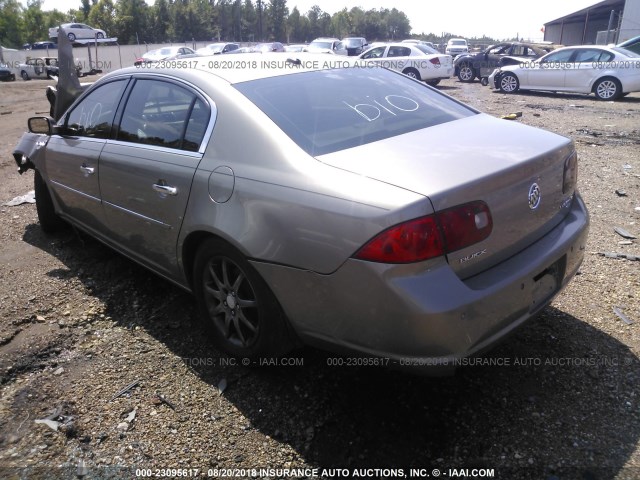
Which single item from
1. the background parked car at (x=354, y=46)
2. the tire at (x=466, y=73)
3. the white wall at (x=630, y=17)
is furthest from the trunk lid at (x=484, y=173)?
the white wall at (x=630, y=17)

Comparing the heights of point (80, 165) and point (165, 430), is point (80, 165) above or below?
A: above

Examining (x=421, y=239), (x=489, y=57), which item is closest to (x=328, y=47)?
(x=489, y=57)

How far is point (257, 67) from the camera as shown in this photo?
3320 mm

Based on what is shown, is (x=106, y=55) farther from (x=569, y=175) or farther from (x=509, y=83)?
(x=569, y=175)

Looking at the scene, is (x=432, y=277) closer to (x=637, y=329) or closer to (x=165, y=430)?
(x=165, y=430)

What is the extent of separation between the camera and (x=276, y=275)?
2.45m

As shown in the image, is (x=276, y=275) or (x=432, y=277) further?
(x=276, y=275)

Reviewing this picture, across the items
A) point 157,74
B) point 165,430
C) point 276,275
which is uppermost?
point 157,74

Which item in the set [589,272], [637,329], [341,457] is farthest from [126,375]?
[589,272]

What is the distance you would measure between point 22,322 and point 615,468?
11.8ft

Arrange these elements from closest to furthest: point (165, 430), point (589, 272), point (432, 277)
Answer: point (432, 277), point (165, 430), point (589, 272)

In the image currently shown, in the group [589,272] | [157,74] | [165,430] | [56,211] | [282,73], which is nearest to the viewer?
[165,430]

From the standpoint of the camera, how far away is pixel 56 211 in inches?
188

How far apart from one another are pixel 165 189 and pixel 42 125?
2185 millimetres
